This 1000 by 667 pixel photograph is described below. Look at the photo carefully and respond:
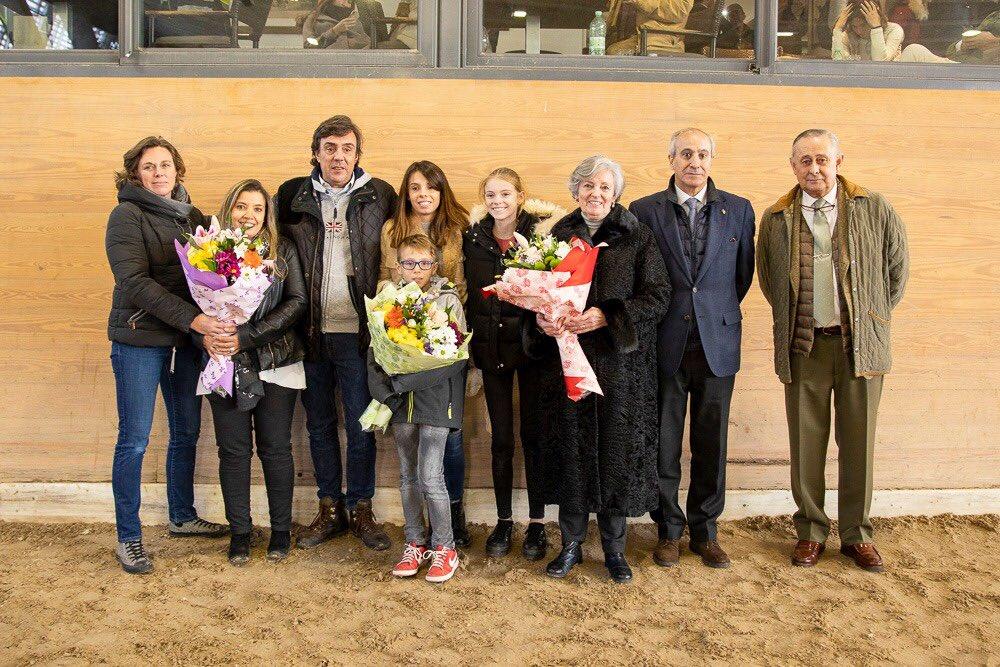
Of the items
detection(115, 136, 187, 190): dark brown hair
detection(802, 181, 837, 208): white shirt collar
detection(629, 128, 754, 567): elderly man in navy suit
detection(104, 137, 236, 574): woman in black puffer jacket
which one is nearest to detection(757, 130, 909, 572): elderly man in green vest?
detection(802, 181, 837, 208): white shirt collar

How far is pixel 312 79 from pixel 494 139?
89 centimetres

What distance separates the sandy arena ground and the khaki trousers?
18cm

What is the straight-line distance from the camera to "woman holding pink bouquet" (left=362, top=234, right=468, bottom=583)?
2877 mm

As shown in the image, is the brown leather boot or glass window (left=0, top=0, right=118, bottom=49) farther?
glass window (left=0, top=0, right=118, bottom=49)

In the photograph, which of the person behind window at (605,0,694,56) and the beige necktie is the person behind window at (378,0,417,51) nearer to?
the person behind window at (605,0,694,56)

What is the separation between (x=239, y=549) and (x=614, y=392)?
161 centimetres

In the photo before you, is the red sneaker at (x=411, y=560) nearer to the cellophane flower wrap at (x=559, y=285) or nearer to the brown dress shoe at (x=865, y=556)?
the cellophane flower wrap at (x=559, y=285)

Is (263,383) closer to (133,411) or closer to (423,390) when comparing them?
(133,411)

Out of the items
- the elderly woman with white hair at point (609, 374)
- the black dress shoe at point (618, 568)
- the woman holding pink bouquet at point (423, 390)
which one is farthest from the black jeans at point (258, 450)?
the black dress shoe at point (618, 568)

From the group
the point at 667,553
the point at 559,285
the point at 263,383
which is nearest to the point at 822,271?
the point at 559,285

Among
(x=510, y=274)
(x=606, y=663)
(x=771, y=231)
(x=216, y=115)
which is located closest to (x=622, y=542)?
(x=606, y=663)

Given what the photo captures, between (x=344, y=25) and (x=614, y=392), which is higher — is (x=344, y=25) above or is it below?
above

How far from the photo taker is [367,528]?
335 cm

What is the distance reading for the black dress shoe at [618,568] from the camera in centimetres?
296
